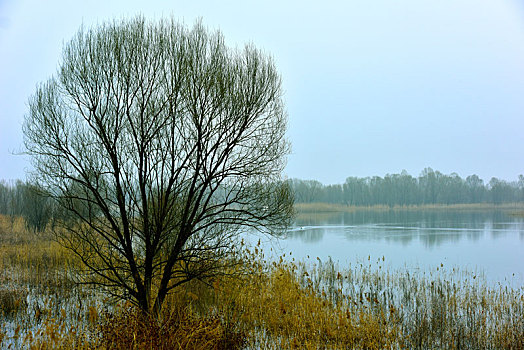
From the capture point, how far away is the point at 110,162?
7.35 m

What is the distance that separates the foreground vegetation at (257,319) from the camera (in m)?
6.04

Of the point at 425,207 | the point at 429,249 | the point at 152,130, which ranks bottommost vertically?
the point at 429,249

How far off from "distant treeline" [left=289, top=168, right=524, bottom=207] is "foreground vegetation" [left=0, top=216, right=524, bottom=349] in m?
60.7

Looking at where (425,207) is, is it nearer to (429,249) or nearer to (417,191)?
(417,191)

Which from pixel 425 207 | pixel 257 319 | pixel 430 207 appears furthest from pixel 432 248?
pixel 425 207

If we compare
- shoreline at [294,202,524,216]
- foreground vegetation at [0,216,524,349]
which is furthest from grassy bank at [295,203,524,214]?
foreground vegetation at [0,216,524,349]

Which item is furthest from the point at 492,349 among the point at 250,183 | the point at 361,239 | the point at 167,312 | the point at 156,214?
the point at 361,239

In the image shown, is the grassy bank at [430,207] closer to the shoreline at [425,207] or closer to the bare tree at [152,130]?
the shoreline at [425,207]

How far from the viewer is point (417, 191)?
73.9 m

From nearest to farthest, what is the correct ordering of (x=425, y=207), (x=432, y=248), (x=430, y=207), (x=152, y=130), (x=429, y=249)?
1. (x=152, y=130)
2. (x=429, y=249)
3. (x=432, y=248)
4. (x=430, y=207)
5. (x=425, y=207)

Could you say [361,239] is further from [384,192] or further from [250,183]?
[384,192]

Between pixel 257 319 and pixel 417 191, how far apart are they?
7098 centimetres

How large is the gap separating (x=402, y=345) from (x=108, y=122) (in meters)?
6.23

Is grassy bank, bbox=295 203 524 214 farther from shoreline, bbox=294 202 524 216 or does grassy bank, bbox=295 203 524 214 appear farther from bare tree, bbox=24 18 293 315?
bare tree, bbox=24 18 293 315
